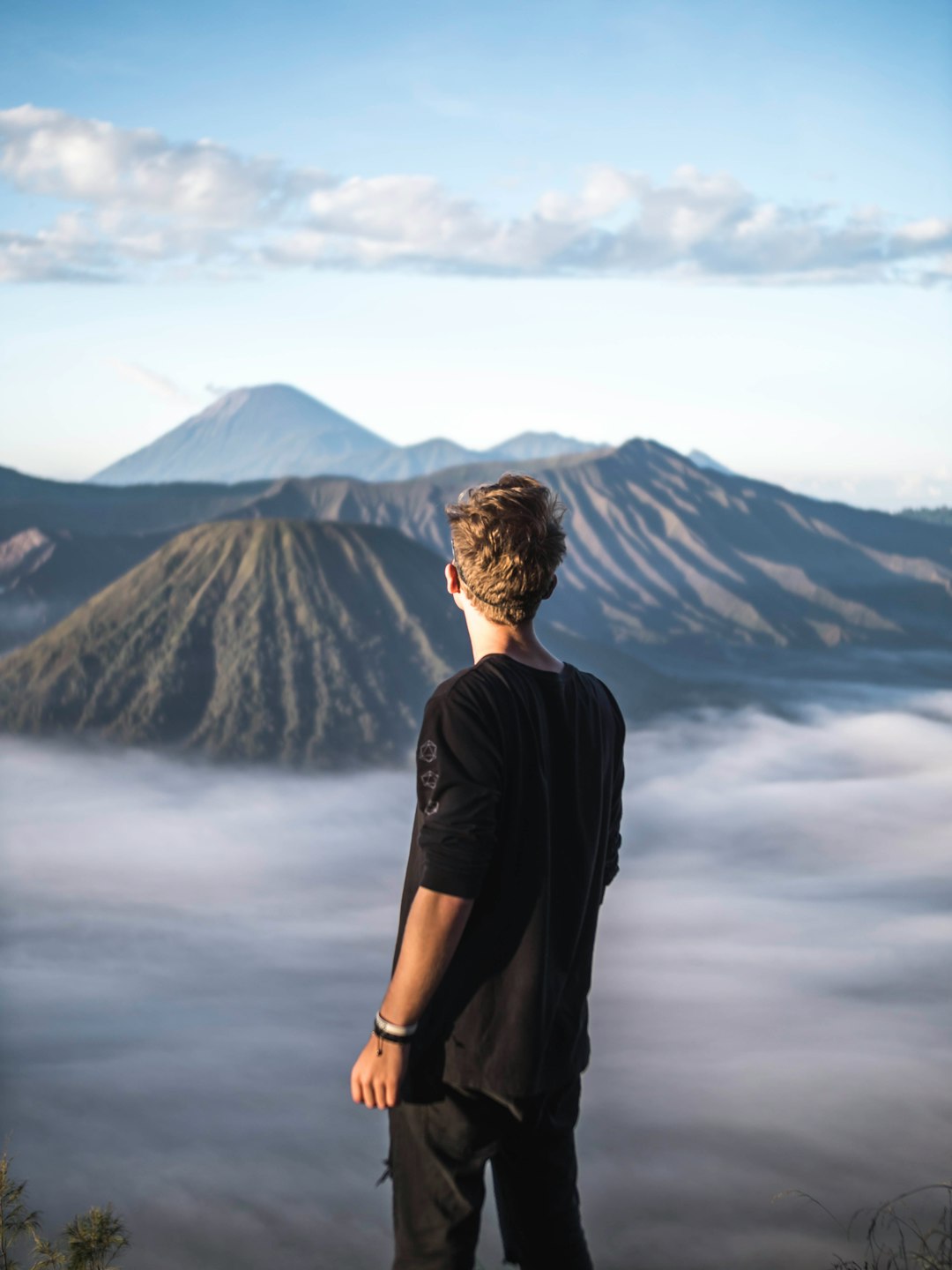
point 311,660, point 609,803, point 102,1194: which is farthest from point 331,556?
point 609,803

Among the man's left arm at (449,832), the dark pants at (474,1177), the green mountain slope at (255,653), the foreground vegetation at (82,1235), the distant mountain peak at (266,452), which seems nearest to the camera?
the man's left arm at (449,832)

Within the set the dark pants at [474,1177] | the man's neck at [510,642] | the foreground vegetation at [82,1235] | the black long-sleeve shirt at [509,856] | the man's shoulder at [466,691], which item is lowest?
the foreground vegetation at [82,1235]

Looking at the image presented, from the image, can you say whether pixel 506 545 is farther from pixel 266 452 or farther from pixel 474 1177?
pixel 266 452

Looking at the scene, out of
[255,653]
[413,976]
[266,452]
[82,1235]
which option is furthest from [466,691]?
[266,452]

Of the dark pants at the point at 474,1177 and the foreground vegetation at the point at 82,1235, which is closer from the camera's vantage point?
the dark pants at the point at 474,1177

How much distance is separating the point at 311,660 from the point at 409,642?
125 inches

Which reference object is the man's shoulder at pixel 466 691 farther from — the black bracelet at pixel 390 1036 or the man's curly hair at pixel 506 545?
the black bracelet at pixel 390 1036

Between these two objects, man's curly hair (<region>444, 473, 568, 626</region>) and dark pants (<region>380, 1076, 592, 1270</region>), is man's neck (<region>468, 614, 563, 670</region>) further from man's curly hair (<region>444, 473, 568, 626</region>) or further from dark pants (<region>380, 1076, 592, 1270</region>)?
dark pants (<region>380, 1076, 592, 1270</region>)

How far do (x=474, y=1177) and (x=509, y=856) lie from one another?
18.8 inches

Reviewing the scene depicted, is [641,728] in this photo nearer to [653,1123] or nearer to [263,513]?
[263,513]

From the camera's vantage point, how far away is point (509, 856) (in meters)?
1.54

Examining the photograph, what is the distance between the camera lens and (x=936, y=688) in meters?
60.4

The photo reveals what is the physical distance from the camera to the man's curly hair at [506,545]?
1550 millimetres

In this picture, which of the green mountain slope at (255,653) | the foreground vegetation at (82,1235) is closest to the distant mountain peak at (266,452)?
the green mountain slope at (255,653)
